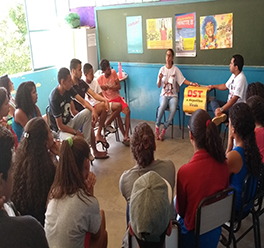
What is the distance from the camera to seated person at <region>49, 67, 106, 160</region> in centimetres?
360

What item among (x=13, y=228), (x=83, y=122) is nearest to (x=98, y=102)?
(x=83, y=122)

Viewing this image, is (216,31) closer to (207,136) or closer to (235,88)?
(235,88)

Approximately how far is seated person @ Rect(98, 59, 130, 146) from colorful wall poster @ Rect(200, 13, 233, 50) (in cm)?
144

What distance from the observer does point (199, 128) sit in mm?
1999

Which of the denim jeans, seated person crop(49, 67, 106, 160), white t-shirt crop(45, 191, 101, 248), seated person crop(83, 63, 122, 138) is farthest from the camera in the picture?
seated person crop(83, 63, 122, 138)

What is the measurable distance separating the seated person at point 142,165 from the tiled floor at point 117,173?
3.01 feet

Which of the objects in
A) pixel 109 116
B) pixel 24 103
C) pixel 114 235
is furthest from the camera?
pixel 109 116

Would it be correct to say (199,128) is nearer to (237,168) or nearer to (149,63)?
(237,168)

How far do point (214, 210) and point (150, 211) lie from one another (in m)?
0.78

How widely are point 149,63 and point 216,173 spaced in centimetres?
376

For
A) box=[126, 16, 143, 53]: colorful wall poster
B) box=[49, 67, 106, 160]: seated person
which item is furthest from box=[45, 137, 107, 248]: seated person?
box=[126, 16, 143, 53]: colorful wall poster

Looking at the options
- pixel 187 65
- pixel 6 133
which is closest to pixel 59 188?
pixel 6 133

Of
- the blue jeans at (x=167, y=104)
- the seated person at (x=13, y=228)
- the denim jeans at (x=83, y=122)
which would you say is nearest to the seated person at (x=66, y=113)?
the denim jeans at (x=83, y=122)

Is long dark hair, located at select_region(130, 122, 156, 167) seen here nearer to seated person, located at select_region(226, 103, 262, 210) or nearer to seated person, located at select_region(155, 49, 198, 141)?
seated person, located at select_region(226, 103, 262, 210)
